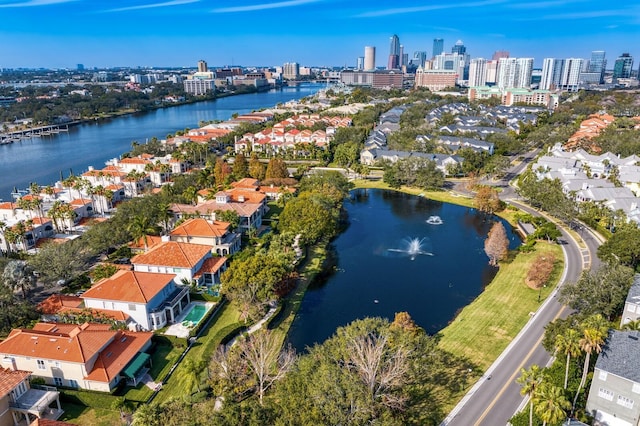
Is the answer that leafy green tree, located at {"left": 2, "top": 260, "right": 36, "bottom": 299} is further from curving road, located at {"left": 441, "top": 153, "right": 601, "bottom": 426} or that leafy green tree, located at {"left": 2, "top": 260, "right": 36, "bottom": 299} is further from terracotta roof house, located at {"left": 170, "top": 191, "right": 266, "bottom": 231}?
curving road, located at {"left": 441, "top": 153, "right": 601, "bottom": 426}

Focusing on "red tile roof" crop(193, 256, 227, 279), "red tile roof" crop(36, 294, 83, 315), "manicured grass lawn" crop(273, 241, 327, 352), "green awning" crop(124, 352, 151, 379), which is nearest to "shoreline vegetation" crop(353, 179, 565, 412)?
"manicured grass lawn" crop(273, 241, 327, 352)

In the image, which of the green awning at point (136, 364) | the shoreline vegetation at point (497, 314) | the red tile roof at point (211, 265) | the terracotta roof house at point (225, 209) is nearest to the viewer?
the green awning at point (136, 364)

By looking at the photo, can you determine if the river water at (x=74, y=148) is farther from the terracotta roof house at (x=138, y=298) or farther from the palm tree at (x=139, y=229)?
the terracotta roof house at (x=138, y=298)

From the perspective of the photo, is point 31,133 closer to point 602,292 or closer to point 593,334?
point 602,292

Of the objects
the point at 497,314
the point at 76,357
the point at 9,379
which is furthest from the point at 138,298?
the point at 497,314

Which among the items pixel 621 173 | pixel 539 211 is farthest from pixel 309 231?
Answer: pixel 621 173

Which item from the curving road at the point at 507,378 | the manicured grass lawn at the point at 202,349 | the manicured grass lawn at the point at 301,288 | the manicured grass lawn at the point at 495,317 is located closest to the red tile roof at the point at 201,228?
the manicured grass lawn at the point at 301,288
